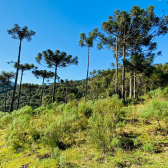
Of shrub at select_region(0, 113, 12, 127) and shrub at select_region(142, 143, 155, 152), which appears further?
shrub at select_region(0, 113, 12, 127)

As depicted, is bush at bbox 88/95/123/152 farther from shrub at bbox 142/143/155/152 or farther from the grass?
shrub at bbox 142/143/155/152

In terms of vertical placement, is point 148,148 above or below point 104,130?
below

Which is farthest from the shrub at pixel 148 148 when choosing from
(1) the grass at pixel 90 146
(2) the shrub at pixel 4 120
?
(2) the shrub at pixel 4 120

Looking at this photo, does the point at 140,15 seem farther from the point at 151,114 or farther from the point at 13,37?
the point at 13,37

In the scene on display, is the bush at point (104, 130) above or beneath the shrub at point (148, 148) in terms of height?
above

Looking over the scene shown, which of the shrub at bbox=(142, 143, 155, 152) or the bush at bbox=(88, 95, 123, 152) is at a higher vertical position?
the bush at bbox=(88, 95, 123, 152)

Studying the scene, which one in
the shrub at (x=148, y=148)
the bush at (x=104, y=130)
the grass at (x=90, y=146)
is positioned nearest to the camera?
the grass at (x=90, y=146)

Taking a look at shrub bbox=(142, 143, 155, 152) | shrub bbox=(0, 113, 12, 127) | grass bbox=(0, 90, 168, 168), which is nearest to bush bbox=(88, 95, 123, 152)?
grass bbox=(0, 90, 168, 168)

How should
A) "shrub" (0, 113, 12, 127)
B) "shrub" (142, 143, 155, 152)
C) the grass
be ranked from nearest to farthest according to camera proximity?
the grass → "shrub" (142, 143, 155, 152) → "shrub" (0, 113, 12, 127)

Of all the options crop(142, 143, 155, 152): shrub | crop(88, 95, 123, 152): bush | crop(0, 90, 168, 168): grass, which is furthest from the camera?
crop(88, 95, 123, 152): bush

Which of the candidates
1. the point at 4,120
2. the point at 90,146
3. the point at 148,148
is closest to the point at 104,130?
the point at 90,146

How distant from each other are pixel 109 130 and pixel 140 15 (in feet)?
43.1

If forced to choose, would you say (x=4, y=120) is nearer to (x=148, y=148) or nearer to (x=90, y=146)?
(x=90, y=146)

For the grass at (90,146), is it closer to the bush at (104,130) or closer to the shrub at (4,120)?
the bush at (104,130)
